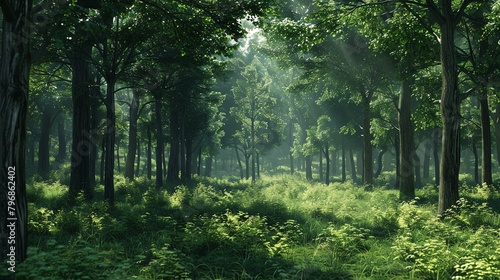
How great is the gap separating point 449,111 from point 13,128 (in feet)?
33.9

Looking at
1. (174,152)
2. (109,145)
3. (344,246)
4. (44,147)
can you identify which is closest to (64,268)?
(344,246)

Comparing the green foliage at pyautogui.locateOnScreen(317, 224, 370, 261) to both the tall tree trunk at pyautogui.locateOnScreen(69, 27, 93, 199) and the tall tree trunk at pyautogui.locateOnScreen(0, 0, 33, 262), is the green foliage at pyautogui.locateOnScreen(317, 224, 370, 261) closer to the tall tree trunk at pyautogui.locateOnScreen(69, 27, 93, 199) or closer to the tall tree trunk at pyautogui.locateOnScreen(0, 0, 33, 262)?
the tall tree trunk at pyautogui.locateOnScreen(0, 0, 33, 262)

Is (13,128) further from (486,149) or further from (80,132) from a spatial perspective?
(486,149)

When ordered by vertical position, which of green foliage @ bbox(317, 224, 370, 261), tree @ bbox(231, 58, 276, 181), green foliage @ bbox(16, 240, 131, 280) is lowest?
green foliage @ bbox(317, 224, 370, 261)

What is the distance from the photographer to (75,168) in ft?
51.3

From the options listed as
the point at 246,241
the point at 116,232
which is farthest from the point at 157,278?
the point at 116,232

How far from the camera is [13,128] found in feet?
18.1

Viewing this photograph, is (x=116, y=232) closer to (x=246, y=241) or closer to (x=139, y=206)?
(x=246, y=241)

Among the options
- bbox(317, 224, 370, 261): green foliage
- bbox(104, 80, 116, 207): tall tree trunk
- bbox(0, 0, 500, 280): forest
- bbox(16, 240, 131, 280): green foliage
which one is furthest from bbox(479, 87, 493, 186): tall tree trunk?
bbox(16, 240, 131, 280): green foliage

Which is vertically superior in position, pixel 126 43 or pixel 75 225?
pixel 126 43

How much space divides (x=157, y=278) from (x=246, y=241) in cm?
262

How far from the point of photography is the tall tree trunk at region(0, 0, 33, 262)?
547 cm

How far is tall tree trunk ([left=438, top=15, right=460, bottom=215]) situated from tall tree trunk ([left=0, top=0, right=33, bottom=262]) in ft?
32.8

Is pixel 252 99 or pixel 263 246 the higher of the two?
pixel 252 99
